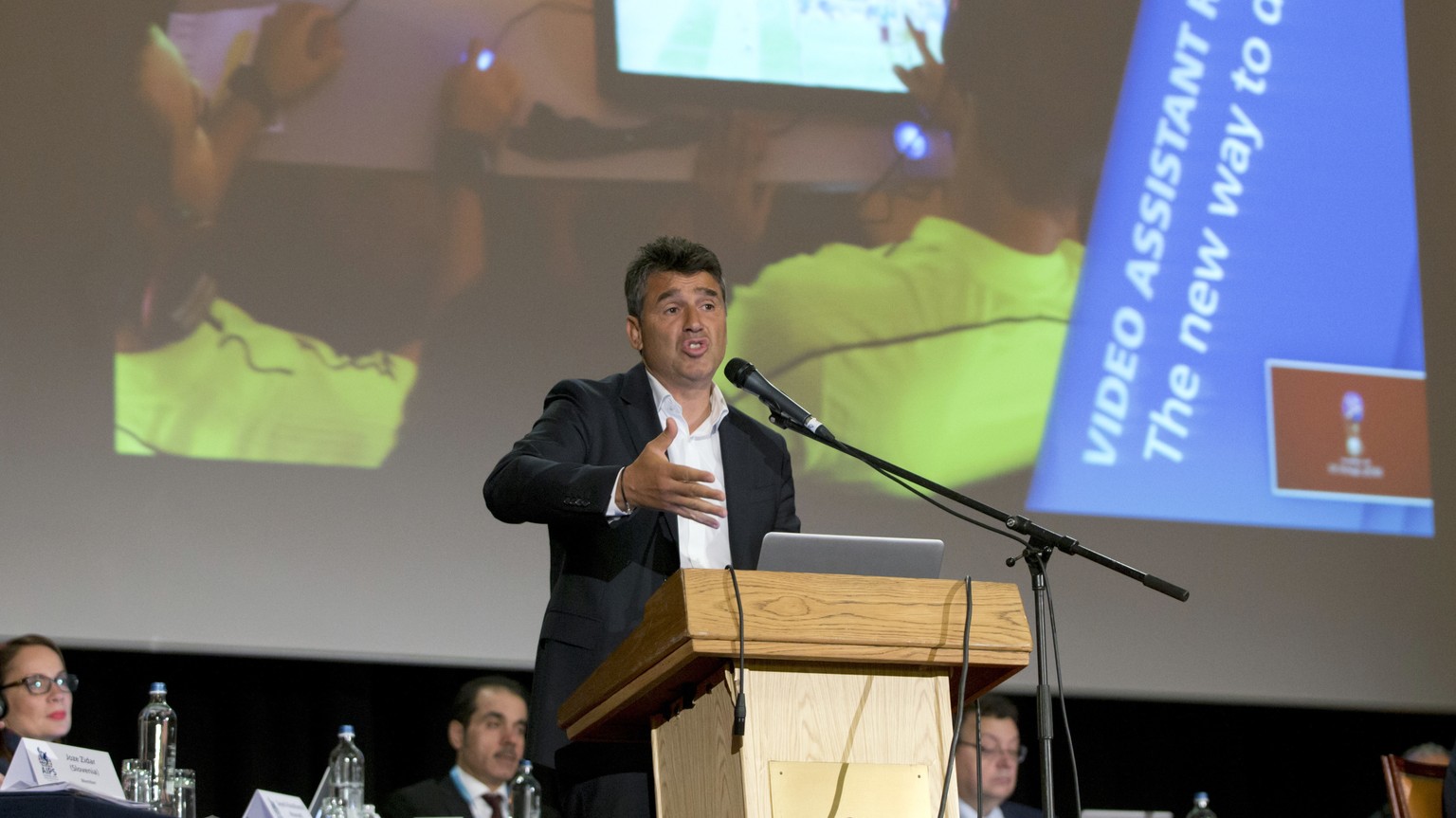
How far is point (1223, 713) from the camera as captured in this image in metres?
5.88

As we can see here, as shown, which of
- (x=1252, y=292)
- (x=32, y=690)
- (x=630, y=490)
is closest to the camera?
(x=630, y=490)

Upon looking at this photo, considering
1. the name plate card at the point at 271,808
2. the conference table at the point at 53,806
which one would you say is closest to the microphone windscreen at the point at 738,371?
the conference table at the point at 53,806

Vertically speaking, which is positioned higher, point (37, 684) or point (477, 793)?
point (37, 684)

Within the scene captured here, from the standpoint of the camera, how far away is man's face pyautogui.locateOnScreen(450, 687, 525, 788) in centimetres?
498

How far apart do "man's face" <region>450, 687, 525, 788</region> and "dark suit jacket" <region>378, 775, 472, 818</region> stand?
117 millimetres

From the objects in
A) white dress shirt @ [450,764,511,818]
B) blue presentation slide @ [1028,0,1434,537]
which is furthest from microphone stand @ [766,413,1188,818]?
white dress shirt @ [450,764,511,818]

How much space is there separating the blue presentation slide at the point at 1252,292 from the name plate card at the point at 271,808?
103 inches

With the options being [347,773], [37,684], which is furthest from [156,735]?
[347,773]

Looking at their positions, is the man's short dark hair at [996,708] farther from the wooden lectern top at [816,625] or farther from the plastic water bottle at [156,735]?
the wooden lectern top at [816,625]

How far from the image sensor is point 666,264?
8.77 ft

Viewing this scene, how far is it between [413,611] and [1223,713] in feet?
10.9

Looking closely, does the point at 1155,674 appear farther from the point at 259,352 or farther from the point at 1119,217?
the point at 259,352

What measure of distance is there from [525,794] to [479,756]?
1.23 ft

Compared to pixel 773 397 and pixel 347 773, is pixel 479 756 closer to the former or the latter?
pixel 347 773
